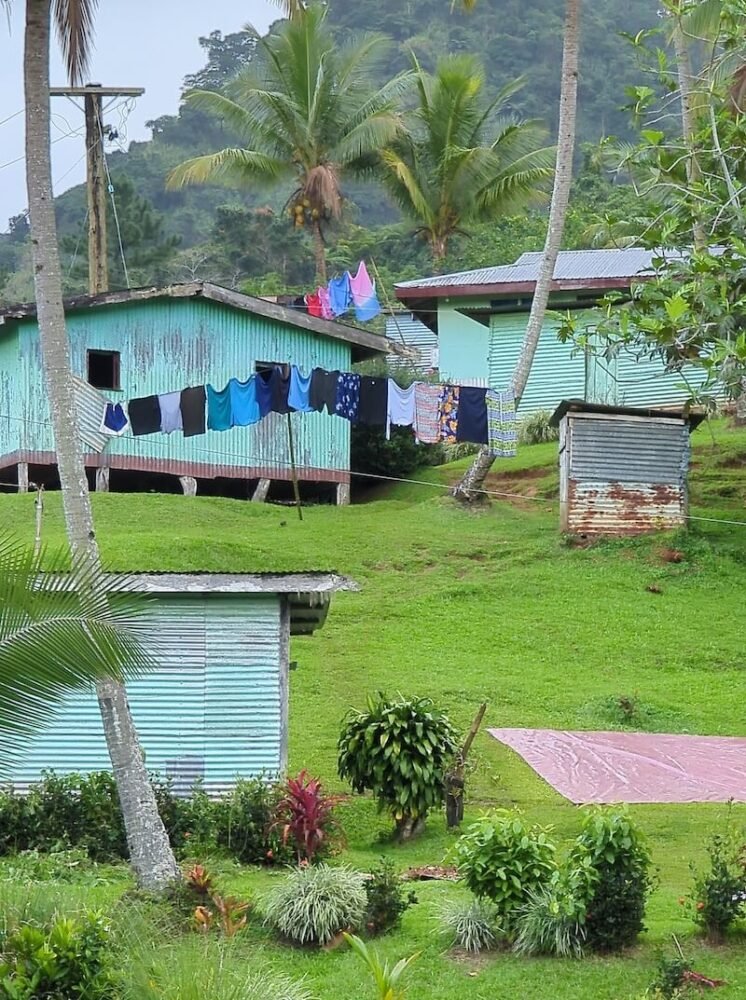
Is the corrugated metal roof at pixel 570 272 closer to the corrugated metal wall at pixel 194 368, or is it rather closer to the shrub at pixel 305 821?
the corrugated metal wall at pixel 194 368

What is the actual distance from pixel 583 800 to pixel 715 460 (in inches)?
572

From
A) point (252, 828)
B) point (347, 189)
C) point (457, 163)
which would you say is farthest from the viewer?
point (347, 189)

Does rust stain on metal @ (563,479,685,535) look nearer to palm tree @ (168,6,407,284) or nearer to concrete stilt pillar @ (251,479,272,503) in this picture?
concrete stilt pillar @ (251,479,272,503)

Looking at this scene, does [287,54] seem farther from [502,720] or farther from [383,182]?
[502,720]

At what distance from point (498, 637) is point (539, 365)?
14.0 m

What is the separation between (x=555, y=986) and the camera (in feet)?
33.7

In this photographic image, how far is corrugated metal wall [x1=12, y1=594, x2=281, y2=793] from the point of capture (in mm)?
15664

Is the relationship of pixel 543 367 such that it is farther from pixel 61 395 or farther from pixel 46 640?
pixel 46 640

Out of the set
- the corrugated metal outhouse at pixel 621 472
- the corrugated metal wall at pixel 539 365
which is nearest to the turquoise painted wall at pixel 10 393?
the corrugated metal outhouse at pixel 621 472

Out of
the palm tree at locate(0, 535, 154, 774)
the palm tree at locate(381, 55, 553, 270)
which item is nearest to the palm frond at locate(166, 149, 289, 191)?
the palm tree at locate(381, 55, 553, 270)

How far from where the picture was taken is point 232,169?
37375mm

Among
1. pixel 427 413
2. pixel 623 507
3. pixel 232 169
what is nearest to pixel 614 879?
pixel 623 507

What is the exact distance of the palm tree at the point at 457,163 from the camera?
38781 millimetres

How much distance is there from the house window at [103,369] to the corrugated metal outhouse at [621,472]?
8.21m
